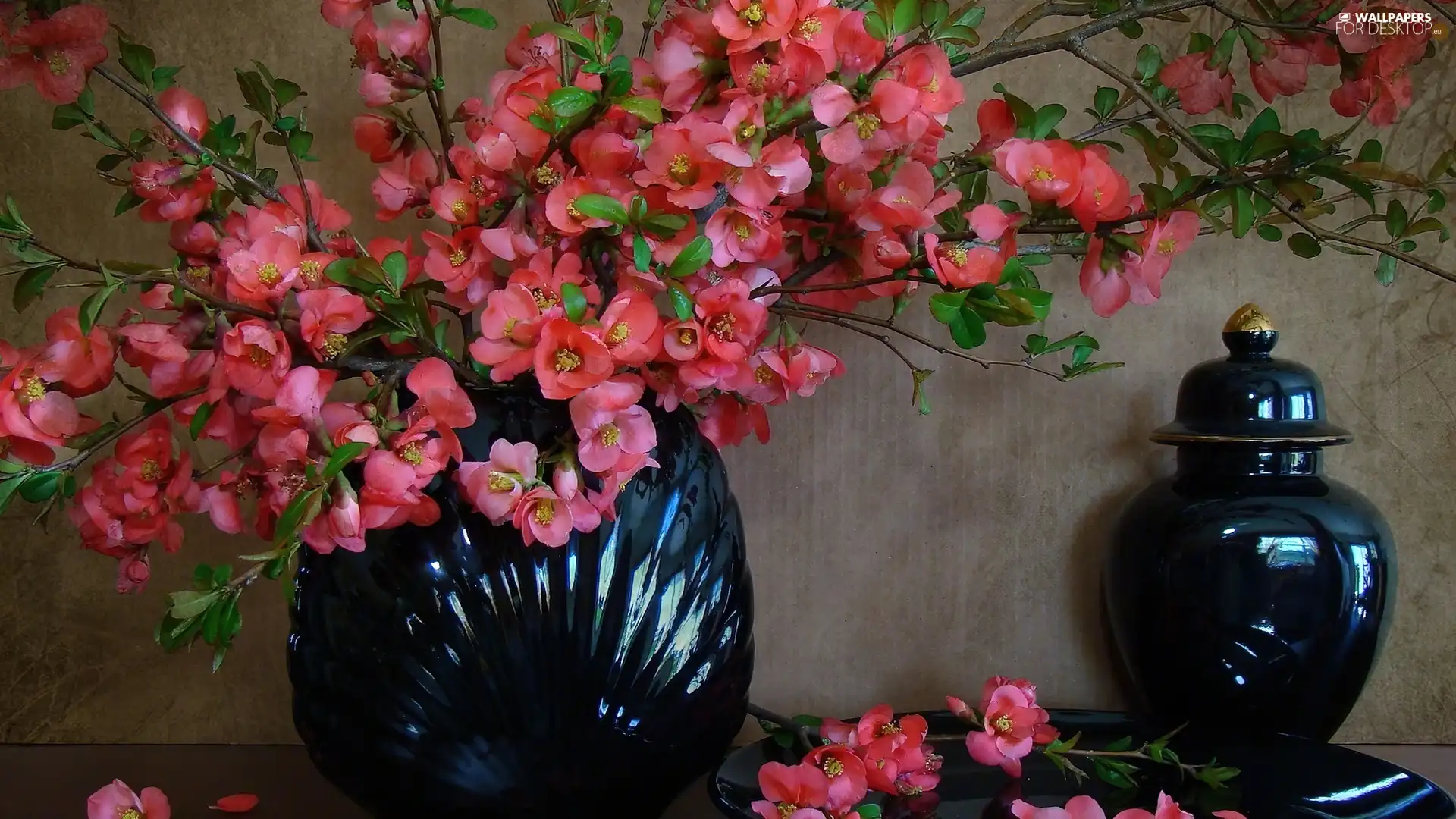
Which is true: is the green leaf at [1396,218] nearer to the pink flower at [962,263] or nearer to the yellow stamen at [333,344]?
the pink flower at [962,263]

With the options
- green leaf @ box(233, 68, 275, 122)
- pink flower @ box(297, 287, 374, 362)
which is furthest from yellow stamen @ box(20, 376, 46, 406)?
green leaf @ box(233, 68, 275, 122)

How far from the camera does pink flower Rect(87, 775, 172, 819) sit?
58cm

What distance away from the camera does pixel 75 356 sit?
1.51 feet

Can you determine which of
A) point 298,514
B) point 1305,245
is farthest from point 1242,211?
point 298,514

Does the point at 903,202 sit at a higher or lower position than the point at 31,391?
higher

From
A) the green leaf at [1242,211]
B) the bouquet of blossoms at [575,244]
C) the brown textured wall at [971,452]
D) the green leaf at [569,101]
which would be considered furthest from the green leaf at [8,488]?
the green leaf at [1242,211]

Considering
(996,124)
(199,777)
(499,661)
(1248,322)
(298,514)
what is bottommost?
(199,777)

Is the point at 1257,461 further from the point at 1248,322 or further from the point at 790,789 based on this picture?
the point at 790,789

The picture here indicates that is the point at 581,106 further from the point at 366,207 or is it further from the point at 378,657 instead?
the point at 366,207

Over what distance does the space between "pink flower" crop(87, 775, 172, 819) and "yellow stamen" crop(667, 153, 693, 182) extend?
1.74ft

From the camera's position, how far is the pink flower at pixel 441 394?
45cm

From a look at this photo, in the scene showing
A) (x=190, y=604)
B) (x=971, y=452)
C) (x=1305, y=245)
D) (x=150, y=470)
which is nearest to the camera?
(x=190, y=604)

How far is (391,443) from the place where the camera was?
45cm

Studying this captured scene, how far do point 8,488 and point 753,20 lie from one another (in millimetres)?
434
